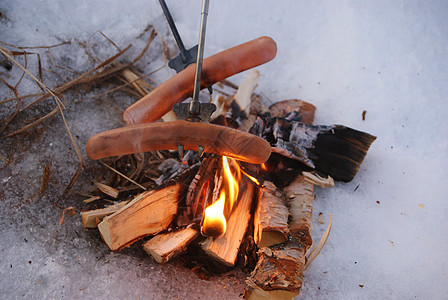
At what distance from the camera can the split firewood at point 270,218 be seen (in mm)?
1093

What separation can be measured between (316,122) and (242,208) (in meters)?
0.74

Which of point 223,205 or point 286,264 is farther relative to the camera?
point 223,205

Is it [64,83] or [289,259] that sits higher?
[64,83]

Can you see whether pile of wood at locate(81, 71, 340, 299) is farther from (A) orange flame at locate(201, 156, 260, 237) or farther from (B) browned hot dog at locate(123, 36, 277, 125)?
(B) browned hot dog at locate(123, 36, 277, 125)

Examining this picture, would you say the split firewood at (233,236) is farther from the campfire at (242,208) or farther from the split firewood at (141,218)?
the split firewood at (141,218)

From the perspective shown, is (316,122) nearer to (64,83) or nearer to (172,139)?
(172,139)

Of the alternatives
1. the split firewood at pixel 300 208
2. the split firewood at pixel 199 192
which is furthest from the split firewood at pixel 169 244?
the split firewood at pixel 300 208

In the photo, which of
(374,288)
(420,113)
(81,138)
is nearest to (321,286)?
(374,288)

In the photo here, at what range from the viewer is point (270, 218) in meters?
1.12

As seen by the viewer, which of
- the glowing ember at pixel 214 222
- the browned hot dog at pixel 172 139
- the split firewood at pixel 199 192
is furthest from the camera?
the split firewood at pixel 199 192

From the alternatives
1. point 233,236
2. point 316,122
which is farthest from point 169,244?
point 316,122

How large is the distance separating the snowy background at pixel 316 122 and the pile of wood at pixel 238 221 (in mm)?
104

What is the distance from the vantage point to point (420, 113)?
164 centimetres

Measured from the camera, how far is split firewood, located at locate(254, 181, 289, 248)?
3.59 ft
